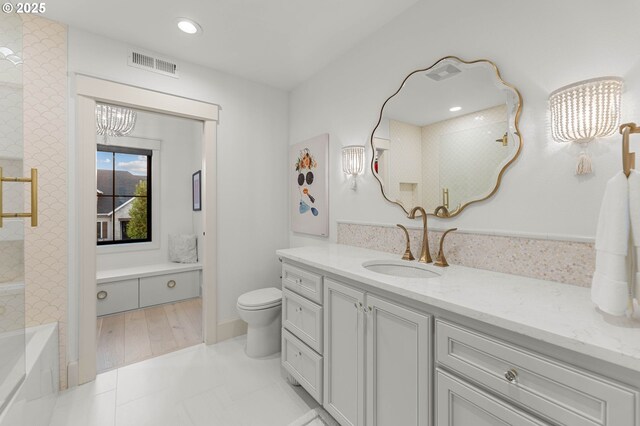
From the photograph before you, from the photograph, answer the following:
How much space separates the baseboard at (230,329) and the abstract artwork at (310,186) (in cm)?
110

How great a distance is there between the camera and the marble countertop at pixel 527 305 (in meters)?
0.69

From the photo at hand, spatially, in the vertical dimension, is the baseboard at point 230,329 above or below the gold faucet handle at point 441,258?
below

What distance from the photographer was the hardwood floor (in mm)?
2340

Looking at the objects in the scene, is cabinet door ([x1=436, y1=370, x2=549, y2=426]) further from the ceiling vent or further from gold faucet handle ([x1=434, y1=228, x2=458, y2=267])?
the ceiling vent

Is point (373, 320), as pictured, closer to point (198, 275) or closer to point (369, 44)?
point (369, 44)

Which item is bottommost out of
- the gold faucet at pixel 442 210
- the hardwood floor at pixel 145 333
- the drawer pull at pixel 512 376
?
the hardwood floor at pixel 145 333

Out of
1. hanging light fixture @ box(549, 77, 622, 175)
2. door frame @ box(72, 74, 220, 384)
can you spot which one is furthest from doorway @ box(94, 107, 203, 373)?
hanging light fixture @ box(549, 77, 622, 175)

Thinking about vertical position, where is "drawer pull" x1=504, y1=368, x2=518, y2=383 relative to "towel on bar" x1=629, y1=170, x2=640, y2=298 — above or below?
below

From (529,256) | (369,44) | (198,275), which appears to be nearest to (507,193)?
(529,256)

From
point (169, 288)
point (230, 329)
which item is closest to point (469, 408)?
point (230, 329)

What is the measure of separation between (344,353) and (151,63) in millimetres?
2650

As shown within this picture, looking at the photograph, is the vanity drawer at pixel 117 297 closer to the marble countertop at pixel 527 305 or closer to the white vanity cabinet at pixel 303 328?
the white vanity cabinet at pixel 303 328

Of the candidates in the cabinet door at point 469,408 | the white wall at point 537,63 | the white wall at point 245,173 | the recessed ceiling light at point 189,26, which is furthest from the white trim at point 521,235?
the recessed ceiling light at point 189,26

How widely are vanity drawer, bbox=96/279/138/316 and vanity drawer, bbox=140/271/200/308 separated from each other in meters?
0.09
